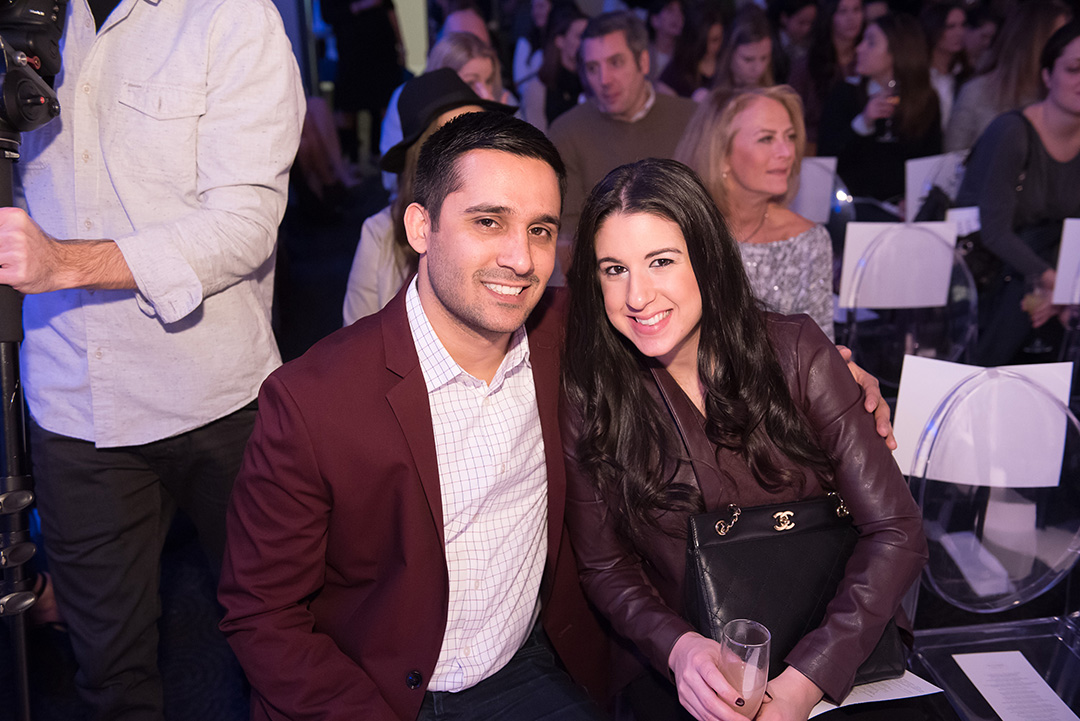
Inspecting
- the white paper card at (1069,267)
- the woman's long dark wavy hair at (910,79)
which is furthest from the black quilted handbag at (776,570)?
the woman's long dark wavy hair at (910,79)

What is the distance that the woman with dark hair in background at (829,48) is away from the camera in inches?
218

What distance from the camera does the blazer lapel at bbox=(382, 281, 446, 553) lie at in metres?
1.47

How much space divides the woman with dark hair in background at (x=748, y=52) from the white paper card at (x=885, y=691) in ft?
12.1

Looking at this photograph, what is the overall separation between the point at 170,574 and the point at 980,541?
8.23ft

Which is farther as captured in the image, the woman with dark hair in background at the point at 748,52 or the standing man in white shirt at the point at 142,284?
the woman with dark hair in background at the point at 748,52

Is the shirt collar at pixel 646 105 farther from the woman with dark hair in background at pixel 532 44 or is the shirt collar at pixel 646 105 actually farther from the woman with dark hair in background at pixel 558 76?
the woman with dark hair in background at pixel 532 44

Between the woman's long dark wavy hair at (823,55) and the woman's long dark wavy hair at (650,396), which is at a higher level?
the woman's long dark wavy hair at (823,55)

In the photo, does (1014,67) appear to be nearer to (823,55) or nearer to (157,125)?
(823,55)

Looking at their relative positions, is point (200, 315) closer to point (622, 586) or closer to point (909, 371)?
point (622, 586)

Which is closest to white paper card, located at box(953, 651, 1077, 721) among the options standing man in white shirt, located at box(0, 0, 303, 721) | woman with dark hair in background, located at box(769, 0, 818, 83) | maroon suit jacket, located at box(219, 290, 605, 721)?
maroon suit jacket, located at box(219, 290, 605, 721)

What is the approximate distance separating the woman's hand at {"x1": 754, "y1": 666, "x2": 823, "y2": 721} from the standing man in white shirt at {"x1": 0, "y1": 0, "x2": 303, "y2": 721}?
121cm

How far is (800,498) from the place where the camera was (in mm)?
1649

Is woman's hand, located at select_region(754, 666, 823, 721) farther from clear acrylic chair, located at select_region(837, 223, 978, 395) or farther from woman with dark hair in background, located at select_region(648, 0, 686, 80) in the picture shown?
woman with dark hair in background, located at select_region(648, 0, 686, 80)

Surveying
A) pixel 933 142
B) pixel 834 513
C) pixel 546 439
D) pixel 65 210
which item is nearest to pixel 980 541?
pixel 834 513
